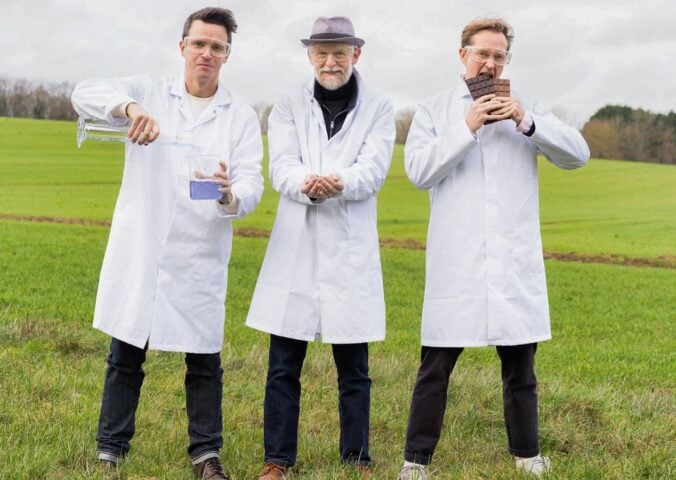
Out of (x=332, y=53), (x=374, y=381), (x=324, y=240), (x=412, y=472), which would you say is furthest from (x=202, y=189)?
(x=374, y=381)

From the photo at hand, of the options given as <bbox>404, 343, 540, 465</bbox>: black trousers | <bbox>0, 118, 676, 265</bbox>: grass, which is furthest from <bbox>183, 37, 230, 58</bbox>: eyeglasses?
<bbox>0, 118, 676, 265</bbox>: grass

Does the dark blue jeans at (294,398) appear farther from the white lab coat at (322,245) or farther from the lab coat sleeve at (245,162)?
the lab coat sleeve at (245,162)

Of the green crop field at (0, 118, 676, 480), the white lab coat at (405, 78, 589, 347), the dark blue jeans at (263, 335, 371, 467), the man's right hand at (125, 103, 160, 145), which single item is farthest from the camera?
the green crop field at (0, 118, 676, 480)

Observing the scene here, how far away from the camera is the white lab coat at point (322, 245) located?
17.7 feet

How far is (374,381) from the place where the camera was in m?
8.55

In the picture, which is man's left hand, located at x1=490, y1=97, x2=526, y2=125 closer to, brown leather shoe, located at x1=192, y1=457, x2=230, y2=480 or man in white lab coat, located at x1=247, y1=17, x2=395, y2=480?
man in white lab coat, located at x1=247, y1=17, x2=395, y2=480

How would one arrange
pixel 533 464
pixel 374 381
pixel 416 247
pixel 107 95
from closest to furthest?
1. pixel 107 95
2. pixel 533 464
3. pixel 374 381
4. pixel 416 247

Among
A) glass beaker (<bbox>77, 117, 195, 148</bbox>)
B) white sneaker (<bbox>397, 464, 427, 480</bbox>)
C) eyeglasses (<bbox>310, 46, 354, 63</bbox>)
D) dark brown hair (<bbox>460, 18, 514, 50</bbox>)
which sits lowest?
white sneaker (<bbox>397, 464, 427, 480</bbox>)

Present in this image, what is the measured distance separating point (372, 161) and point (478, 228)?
0.71 meters

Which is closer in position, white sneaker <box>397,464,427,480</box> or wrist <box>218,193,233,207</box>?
wrist <box>218,193,233,207</box>

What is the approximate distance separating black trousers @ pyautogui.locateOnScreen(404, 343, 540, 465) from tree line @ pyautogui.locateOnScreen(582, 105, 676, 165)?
55.9 m

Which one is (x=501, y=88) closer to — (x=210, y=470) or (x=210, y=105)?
(x=210, y=105)

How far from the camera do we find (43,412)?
22.2 feet

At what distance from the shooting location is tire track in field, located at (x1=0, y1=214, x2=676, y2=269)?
30.7m
